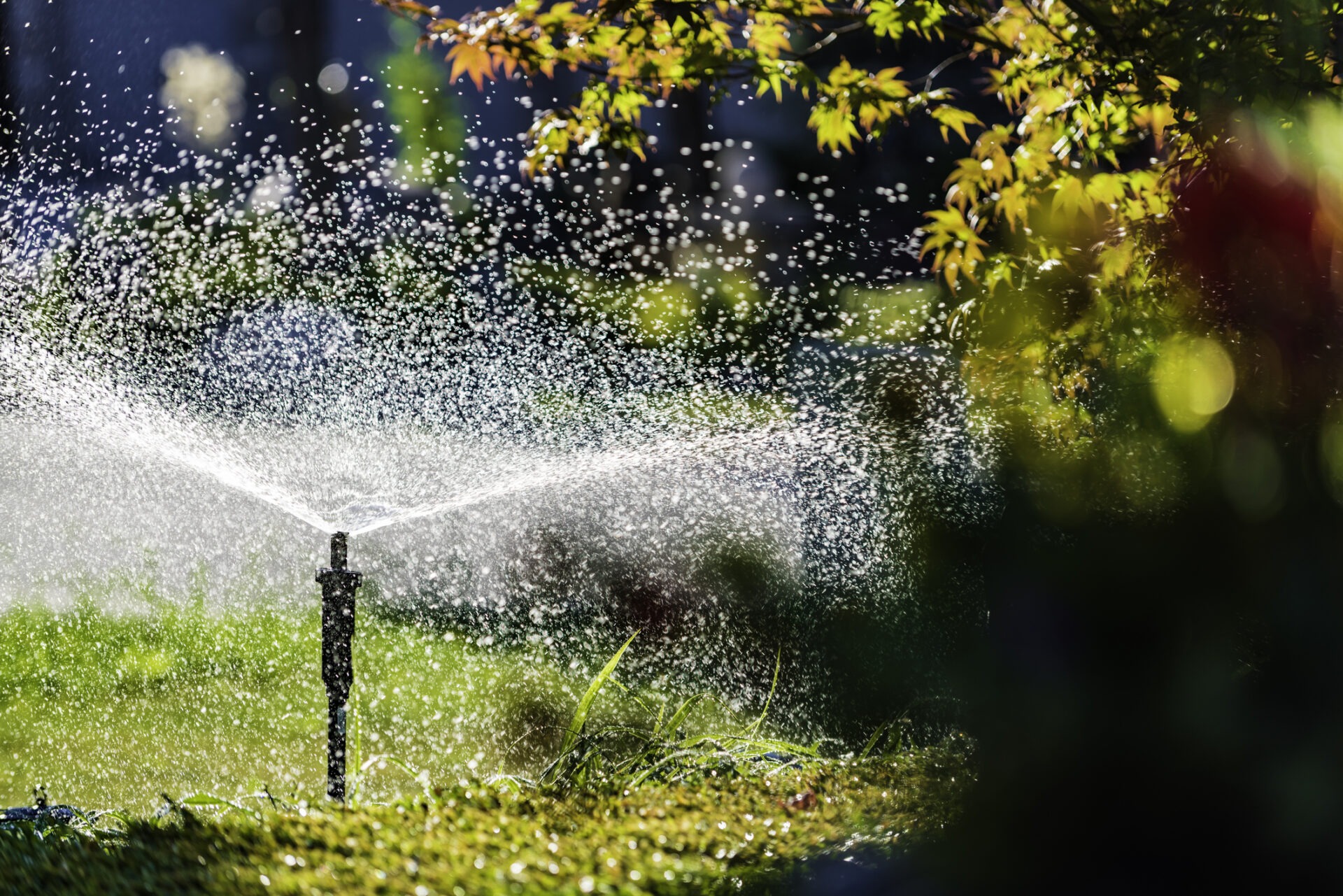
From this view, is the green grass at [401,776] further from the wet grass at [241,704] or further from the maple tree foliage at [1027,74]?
the maple tree foliage at [1027,74]

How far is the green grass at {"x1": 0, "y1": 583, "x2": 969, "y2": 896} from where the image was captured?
188 centimetres

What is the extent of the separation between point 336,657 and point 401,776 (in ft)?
6.08

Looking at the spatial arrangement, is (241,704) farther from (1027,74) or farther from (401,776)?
(1027,74)

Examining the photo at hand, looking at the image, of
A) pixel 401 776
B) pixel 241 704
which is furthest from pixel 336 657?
pixel 241 704

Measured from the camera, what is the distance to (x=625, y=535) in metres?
6.47

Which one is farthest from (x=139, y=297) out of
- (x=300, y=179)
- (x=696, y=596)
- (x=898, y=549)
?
(x=898, y=549)

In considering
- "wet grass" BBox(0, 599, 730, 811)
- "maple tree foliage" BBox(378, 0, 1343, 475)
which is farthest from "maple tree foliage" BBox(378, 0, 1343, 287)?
"wet grass" BBox(0, 599, 730, 811)

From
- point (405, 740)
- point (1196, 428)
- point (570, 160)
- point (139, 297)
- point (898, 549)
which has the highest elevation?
point (570, 160)

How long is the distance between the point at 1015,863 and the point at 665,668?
3750 millimetres

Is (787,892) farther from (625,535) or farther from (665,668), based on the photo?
(625,535)

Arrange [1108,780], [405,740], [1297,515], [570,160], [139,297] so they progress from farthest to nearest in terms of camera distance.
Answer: [139,297] → [570,160] → [405,740] → [1297,515] → [1108,780]

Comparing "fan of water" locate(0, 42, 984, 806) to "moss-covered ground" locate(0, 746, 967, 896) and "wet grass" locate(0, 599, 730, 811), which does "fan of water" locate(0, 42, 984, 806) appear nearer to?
"wet grass" locate(0, 599, 730, 811)

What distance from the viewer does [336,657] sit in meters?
2.84

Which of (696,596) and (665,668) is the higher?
(696,596)
